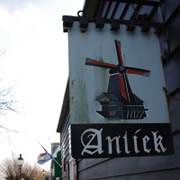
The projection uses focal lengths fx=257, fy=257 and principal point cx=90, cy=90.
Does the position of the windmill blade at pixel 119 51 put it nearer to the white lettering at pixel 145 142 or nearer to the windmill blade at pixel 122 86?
the windmill blade at pixel 122 86

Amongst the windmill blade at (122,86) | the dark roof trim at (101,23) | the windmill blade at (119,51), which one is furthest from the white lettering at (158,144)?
the dark roof trim at (101,23)

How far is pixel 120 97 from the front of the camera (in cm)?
216

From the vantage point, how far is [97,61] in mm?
2264

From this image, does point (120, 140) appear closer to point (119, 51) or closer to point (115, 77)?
point (115, 77)

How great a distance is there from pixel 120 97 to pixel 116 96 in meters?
0.04

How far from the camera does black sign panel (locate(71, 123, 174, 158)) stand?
1978 millimetres

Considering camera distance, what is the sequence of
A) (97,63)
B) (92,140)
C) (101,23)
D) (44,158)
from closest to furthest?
(92,140)
(97,63)
(101,23)
(44,158)

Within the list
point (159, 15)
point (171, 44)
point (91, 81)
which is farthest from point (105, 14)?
point (91, 81)

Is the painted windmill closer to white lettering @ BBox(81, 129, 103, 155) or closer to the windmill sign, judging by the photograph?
the windmill sign

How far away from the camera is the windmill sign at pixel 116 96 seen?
203 centimetres

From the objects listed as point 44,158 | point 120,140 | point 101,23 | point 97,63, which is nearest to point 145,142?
point 120,140

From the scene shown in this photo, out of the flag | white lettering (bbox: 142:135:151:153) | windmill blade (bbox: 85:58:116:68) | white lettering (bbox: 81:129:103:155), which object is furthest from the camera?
the flag

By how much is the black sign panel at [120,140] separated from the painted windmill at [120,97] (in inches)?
3.8

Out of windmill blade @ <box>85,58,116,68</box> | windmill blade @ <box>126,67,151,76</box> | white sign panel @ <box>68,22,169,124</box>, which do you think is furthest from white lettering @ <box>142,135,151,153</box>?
windmill blade @ <box>85,58,116,68</box>
